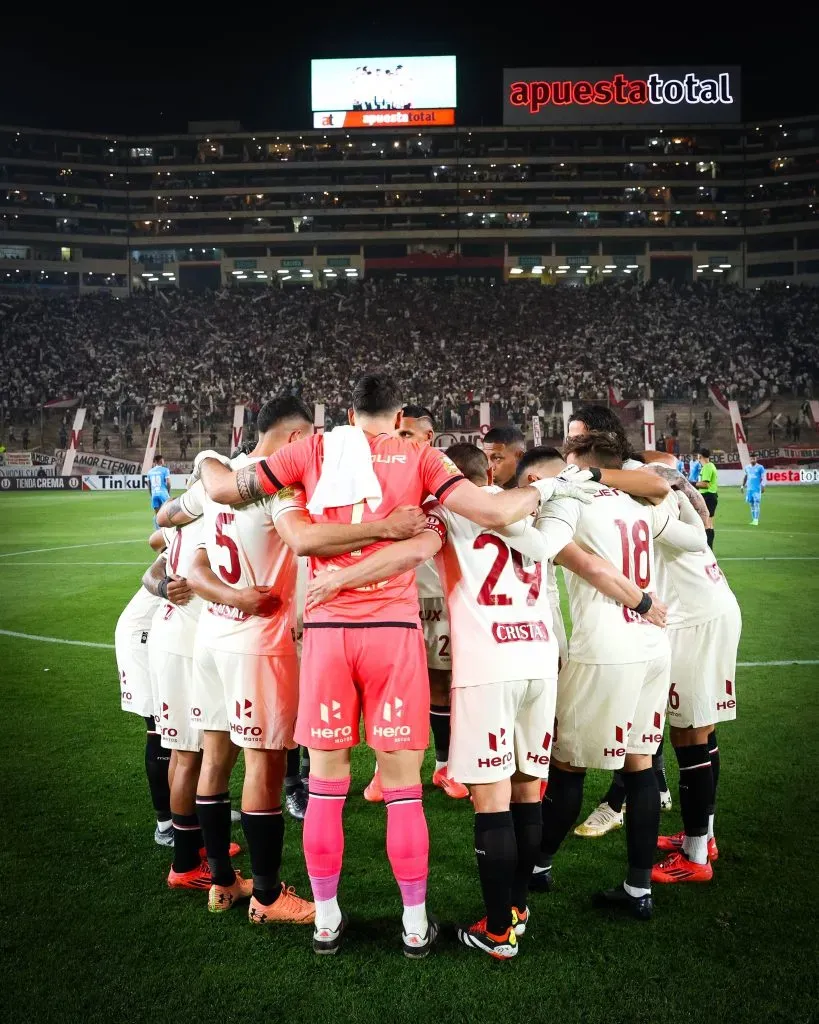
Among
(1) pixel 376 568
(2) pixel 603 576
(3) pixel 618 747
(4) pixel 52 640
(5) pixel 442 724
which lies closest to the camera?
(1) pixel 376 568

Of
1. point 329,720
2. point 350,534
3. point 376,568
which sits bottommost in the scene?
point 329,720

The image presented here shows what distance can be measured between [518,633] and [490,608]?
17cm

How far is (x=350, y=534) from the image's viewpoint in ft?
12.7

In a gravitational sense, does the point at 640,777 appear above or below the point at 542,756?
below

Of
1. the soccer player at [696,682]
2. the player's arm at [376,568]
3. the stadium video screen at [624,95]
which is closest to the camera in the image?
the player's arm at [376,568]

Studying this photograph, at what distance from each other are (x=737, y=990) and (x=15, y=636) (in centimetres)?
975

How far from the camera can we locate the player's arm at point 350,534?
3.86 m

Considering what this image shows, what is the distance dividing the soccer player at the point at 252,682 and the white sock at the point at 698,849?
2058 millimetres

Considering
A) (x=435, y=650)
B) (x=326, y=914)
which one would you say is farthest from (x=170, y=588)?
(x=326, y=914)

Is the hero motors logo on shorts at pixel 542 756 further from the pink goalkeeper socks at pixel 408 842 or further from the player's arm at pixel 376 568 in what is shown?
the player's arm at pixel 376 568

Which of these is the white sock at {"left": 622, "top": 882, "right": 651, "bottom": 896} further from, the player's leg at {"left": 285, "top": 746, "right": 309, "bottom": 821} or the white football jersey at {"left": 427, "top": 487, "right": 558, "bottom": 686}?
the player's leg at {"left": 285, "top": 746, "right": 309, "bottom": 821}

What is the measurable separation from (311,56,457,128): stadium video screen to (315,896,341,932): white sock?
264 feet

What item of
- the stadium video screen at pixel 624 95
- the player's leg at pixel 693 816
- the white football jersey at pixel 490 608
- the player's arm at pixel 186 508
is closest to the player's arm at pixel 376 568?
Result: the white football jersey at pixel 490 608

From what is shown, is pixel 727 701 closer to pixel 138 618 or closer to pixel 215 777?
pixel 215 777
